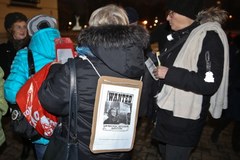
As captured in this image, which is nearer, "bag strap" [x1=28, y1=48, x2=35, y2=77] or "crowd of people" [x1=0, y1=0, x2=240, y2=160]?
"crowd of people" [x1=0, y1=0, x2=240, y2=160]

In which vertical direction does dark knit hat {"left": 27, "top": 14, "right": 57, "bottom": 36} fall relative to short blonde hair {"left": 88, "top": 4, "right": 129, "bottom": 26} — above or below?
below

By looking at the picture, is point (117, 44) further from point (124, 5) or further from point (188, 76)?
point (124, 5)

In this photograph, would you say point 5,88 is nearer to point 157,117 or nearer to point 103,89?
point 103,89

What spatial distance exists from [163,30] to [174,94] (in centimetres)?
264

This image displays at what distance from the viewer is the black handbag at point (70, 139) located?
1678 mm

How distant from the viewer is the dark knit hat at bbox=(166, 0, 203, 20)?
2453 mm

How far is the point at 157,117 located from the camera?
262cm

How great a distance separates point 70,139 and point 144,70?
71 cm

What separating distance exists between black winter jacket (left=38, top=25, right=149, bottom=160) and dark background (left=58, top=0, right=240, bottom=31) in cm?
1881

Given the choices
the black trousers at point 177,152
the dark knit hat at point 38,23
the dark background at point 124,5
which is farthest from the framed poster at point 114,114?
the dark background at point 124,5

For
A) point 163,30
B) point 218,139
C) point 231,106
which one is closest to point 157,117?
point 231,106

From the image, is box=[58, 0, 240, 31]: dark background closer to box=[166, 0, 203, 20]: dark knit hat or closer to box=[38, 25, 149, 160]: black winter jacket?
box=[166, 0, 203, 20]: dark knit hat

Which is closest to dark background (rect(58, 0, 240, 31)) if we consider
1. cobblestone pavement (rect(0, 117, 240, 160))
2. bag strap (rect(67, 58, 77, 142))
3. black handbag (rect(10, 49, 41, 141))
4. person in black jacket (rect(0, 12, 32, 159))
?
cobblestone pavement (rect(0, 117, 240, 160))

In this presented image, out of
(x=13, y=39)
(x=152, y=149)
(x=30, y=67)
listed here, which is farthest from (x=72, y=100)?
(x=152, y=149)
